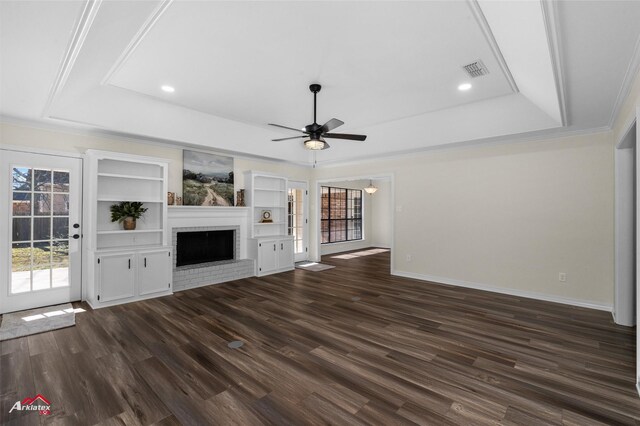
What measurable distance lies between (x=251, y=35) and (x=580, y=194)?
5.03 meters

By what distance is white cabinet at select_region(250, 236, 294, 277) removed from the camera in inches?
248

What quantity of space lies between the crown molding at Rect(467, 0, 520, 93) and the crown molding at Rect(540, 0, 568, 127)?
1.74 feet

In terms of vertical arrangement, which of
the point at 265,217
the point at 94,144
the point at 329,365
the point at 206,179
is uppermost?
the point at 94,144

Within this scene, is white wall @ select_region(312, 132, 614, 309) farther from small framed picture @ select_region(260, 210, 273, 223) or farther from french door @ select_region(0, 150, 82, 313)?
french door @ select_region(0, 150, 82, 313)

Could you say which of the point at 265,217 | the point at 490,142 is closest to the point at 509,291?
the point at 490,142

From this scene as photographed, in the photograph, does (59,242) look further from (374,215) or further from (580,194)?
(374,215)

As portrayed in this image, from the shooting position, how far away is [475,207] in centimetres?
540

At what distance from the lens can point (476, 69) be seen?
3.46m

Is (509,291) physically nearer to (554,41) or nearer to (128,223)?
(554,41)

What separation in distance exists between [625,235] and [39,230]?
779 centimetres

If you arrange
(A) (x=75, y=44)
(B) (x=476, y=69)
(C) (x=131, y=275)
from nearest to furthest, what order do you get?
1. (A) (x=75, y=44)
2. (B) (x=476, y=69)
3. (C) (x=131, y=275)

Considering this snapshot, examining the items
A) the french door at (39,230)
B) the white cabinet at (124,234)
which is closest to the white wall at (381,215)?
the white cabinet at (124,234)

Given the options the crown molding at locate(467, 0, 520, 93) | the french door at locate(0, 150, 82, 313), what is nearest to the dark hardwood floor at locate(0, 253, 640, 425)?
the french door at locate(0, 150, 82, 313)

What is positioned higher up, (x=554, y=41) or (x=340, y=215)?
(x=554, y=41)
